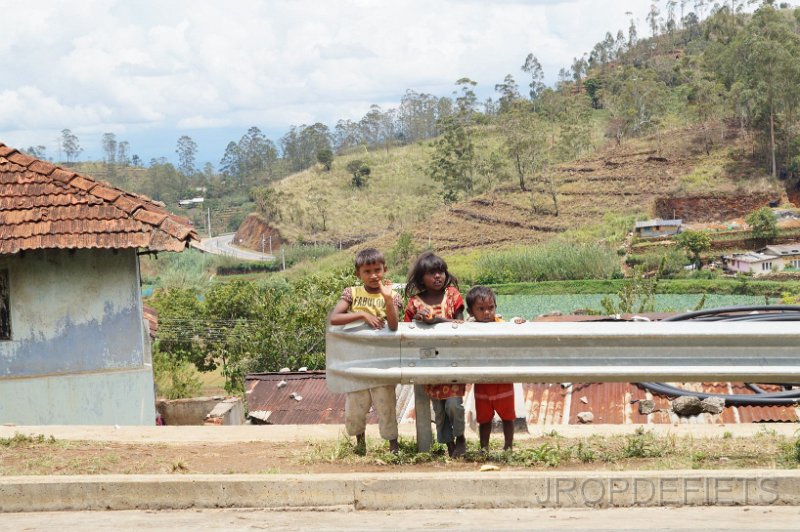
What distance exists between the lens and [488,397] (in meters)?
6.11

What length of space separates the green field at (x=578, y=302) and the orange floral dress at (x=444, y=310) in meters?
47.8

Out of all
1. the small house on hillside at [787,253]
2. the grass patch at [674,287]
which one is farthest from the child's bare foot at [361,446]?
the small house on hillside at [787,253]

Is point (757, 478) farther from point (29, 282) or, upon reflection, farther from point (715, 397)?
point (29, 282)

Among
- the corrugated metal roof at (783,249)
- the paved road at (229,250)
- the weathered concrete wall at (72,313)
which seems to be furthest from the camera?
the paved road at (229,250)

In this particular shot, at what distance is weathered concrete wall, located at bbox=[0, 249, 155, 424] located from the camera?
41.6 feet

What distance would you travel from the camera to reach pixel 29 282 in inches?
499

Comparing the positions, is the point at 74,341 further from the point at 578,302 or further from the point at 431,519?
the point at 578,302

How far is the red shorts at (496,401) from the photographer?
6.08m

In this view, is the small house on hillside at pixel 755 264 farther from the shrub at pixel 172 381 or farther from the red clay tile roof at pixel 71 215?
the red clay tile roof at pixel 71 215

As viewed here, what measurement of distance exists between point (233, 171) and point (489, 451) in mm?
147600

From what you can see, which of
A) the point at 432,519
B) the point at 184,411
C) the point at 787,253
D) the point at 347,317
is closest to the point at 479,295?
the point at 347,317

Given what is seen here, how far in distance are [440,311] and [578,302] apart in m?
54.5

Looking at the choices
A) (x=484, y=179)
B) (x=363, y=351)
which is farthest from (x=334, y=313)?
(x=484, y=179)

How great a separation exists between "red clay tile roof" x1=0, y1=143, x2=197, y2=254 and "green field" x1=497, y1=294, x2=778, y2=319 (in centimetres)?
4211
